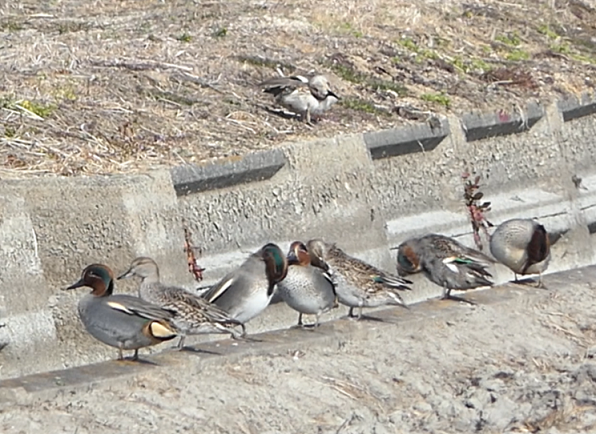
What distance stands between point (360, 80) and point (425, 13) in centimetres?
263

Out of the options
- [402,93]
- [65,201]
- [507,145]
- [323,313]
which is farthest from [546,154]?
[65,201]

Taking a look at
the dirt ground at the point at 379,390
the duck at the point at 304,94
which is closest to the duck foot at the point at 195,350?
the dirt ground at the point at 379,390

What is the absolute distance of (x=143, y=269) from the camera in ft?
33.1

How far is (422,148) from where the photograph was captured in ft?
42.9

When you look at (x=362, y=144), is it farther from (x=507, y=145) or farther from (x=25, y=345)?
(x=25, y=345)

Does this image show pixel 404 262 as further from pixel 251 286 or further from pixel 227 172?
pixel 251 286

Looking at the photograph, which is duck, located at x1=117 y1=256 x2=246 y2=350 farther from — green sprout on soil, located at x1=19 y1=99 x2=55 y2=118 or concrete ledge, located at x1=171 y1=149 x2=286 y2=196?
green sprout on soil, located at x1=19 y1=99 x2=55 y2=118

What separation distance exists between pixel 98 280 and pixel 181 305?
0.58m

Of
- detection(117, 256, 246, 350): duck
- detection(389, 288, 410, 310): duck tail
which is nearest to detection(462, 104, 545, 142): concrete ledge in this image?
detection(389, 288, 410, 310): duck tail

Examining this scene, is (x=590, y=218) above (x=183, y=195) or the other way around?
the other way around

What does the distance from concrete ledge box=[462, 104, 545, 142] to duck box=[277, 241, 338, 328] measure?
304 cm

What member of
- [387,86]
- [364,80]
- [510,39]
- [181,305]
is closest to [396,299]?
[181,305]

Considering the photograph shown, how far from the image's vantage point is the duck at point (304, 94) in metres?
12.9

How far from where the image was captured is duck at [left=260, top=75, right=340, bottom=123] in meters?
12.9
